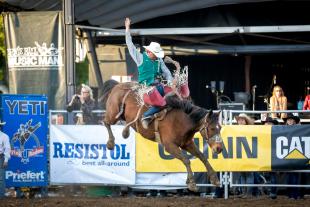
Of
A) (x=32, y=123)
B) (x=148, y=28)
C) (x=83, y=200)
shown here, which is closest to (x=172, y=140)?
(x=83, y=200)

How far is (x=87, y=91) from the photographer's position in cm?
1659

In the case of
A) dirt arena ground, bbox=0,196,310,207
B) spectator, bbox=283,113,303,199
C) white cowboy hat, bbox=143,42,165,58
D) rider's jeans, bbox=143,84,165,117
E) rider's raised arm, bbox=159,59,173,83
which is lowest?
dirt arena ground, bbox=0,196,310,207

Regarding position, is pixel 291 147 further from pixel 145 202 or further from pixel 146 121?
pixel 146 121

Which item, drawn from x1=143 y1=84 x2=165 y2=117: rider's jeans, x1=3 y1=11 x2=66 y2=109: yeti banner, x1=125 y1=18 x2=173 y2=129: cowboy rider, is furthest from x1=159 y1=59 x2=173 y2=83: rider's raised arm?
x1=3 y1=11 x2=66 y2=109: yeti banner

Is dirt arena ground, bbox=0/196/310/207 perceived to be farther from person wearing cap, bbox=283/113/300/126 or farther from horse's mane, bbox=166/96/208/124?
horse's mane, bbox=166/96/208/124

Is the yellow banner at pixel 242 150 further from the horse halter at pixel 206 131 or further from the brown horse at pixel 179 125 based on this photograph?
the horse halter at pixel 206 131

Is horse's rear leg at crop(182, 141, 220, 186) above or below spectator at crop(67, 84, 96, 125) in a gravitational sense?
below

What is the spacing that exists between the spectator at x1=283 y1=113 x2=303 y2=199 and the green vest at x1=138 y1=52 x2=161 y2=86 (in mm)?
3487

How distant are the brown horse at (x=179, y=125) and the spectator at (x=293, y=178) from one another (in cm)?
270

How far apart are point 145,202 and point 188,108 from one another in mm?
2131

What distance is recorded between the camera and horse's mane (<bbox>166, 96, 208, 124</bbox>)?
1380 cm

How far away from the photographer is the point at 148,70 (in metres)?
14.0

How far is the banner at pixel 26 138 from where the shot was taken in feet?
53.3

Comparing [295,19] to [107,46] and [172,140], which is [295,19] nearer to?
[107,46]
